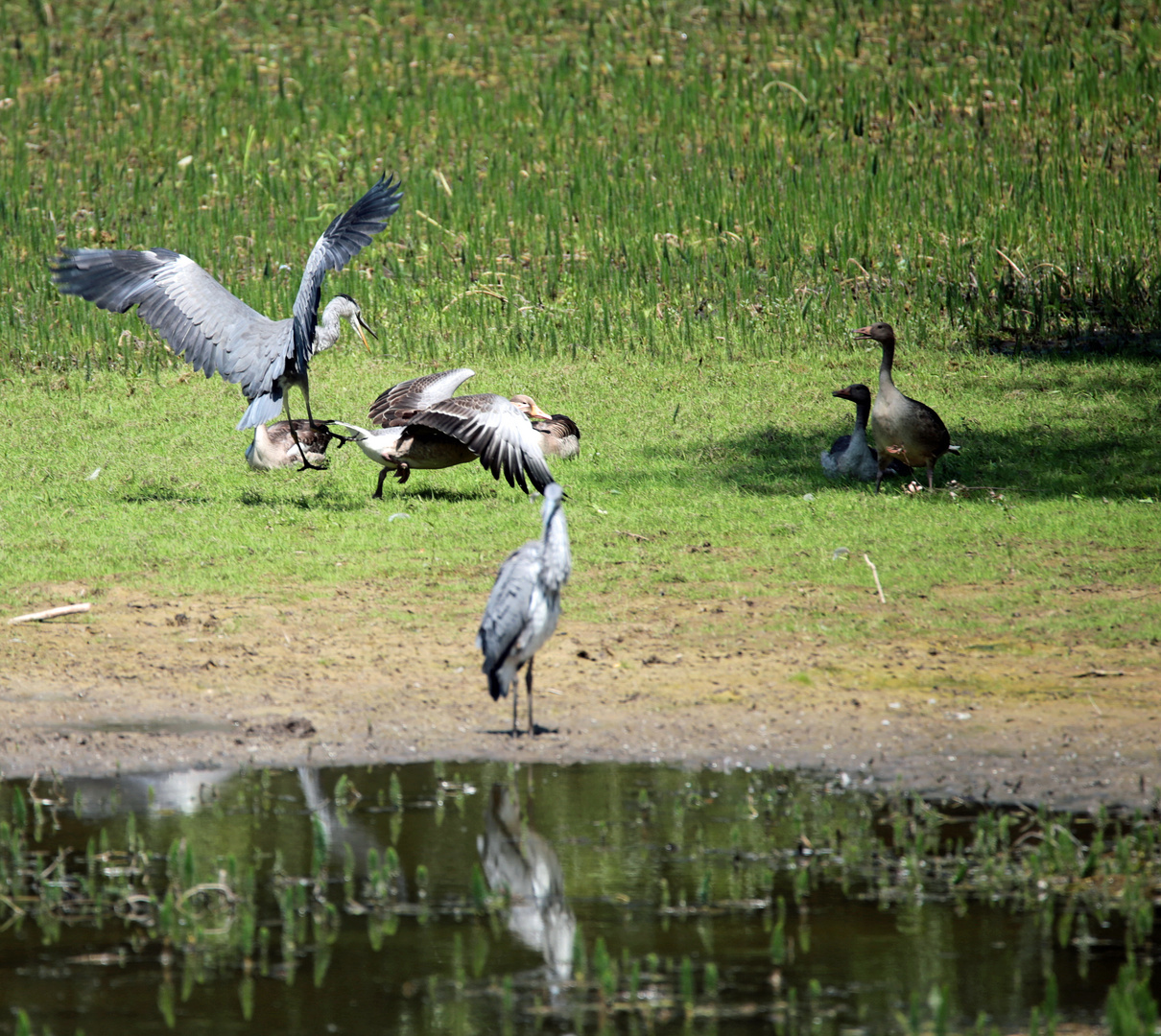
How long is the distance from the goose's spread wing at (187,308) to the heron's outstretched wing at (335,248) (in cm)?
23

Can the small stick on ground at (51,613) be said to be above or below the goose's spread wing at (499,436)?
below

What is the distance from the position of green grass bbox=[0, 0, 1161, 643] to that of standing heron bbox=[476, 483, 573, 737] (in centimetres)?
177

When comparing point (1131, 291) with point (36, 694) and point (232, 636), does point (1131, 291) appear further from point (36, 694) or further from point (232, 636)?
point (36, 694)

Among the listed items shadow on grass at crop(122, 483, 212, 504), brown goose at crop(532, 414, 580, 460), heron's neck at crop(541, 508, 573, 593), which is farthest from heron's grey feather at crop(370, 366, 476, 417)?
heron's neck at crop(541, 508, 573, 593)

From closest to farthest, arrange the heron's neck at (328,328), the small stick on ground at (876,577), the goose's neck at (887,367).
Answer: the small stick on ground at (876,577), the goose's neck at (887,367), the heron's neck at (328,328)

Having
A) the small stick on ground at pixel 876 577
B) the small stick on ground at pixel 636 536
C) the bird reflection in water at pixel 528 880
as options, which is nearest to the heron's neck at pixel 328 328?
the small stick on ground at pixel 636 536

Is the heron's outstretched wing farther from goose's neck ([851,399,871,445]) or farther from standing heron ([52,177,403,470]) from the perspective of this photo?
goose's neck ([851,399,871,445])

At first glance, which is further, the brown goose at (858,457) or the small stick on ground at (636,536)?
the brown goose at (858,457)

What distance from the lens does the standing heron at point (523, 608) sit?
20.0 feet

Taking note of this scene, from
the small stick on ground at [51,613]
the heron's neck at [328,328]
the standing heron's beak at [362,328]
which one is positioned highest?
the standing heron's beak at [362,328]

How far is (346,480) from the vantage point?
11148 millimetres

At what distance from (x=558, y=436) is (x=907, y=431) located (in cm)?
265

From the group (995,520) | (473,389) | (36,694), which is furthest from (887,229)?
(36,694)

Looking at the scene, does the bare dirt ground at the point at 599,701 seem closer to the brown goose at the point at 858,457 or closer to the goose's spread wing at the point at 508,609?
the goose's spread wing at the point at 508,609
